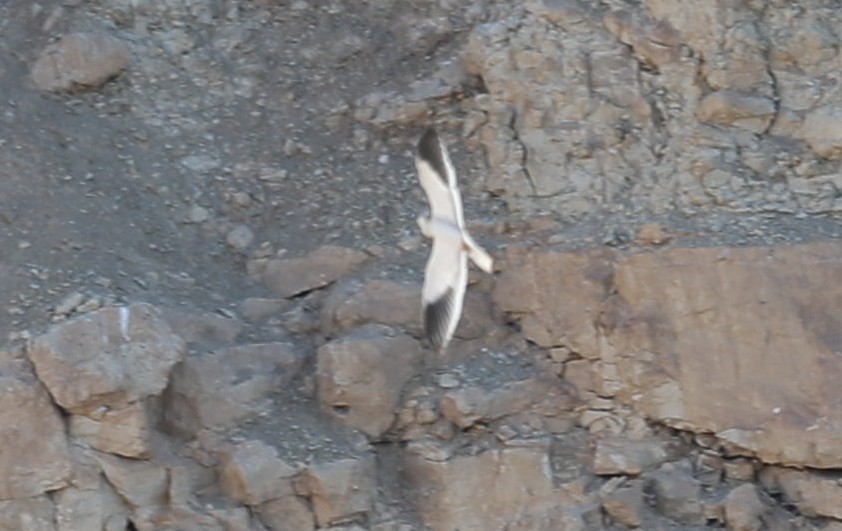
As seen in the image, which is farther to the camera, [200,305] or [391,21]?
[391,21]

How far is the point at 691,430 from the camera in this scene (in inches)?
284

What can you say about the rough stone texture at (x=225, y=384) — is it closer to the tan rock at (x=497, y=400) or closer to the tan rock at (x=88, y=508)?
the tan rock at (x=88, y=508)

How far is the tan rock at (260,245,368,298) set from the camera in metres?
7.69

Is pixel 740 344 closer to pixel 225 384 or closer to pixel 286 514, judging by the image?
pixel 286 514

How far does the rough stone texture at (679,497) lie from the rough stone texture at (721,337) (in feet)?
0.76

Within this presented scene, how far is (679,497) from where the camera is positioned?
714 cm

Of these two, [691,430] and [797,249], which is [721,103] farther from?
[691,430]

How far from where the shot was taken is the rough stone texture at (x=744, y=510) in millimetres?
7062

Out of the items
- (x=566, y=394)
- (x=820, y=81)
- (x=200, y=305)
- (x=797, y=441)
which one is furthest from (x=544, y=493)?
(x=820, y=81)

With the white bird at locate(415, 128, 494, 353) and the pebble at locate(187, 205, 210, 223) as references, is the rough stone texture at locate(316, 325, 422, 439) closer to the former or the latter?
the white bird at locate(415, 128, 494, 353)

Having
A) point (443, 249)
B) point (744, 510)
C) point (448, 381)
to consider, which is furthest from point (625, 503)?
point (443, 249)

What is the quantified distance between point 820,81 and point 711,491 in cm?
195

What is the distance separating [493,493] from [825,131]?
220cm

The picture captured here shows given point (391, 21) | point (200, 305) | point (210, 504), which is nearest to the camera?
point (210, 504)
